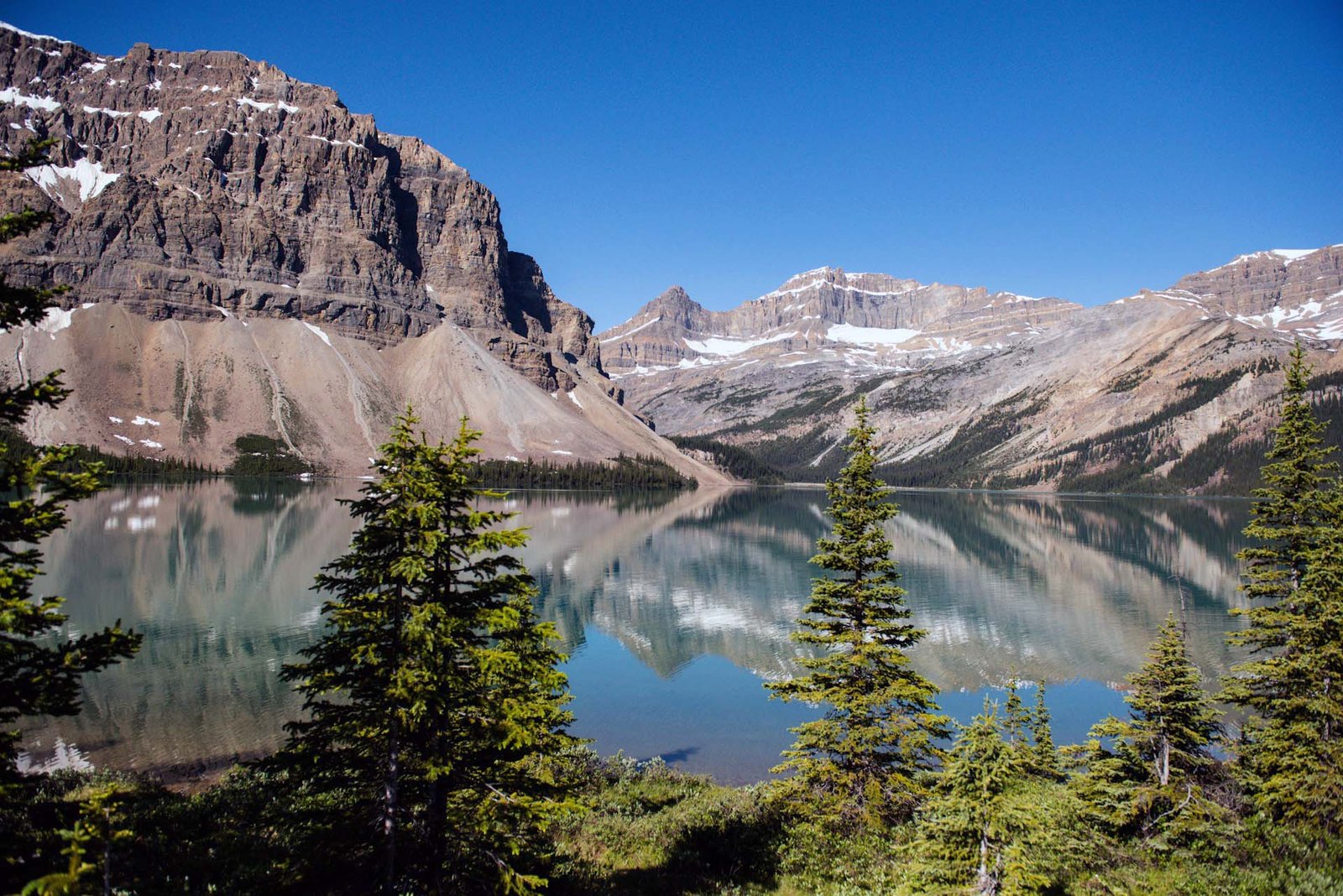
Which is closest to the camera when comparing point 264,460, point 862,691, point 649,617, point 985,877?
point 985,877

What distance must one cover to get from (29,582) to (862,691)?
1612 centimetres

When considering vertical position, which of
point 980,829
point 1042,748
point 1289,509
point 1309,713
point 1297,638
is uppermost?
point 1289,509

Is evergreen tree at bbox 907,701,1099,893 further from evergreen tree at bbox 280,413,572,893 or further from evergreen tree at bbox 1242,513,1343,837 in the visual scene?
evergreen tree at bbox 1242,513,1343,837

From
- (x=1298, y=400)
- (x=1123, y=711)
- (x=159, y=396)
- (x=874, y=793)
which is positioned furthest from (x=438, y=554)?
(x=159, y=396)

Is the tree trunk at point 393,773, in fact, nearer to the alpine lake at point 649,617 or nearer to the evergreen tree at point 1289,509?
the alpine lake at point 649,617

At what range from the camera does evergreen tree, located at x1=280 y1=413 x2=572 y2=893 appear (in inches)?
426

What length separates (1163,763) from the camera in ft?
55.8

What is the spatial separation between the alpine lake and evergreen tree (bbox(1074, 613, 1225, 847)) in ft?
44.7

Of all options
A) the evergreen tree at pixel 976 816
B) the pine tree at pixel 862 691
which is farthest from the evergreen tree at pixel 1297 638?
the evergreen tree at pixel 976 816

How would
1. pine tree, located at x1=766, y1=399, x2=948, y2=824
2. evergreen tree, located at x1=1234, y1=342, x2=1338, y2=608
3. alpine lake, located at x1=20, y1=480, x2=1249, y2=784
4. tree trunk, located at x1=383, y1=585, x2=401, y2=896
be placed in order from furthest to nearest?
alpine lake, located at x1=20, y1=480, x2=1249, y2=784 → evergreen tree, located at x1=1234, y1=342, x2=1338, y2=608 → pine tree, located at x1=766, y1=399, x2=948, y2=824 → tree trunk, located at x1=383, y1=585, x2=401, y2=896

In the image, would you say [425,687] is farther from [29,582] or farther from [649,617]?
[649,617]

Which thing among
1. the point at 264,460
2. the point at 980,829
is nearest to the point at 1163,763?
the point at 980,829

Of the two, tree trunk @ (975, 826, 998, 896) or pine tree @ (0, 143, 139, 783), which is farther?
tree trunk @ (975, 826, 998, 896)

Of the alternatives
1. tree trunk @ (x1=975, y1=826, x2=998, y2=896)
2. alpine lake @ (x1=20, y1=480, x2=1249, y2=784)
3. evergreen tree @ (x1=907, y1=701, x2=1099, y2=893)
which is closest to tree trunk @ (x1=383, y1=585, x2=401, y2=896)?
evergreen tree @ (x1=907, y1=701, x2=1099, y2=893)
